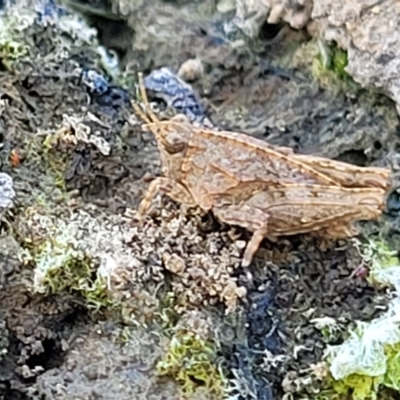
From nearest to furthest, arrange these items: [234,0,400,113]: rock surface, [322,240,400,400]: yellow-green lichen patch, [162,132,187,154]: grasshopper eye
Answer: [322,240,400,400]: yellow-green lichen patch
[162,132,187,154]: grasshopper eye
[234,0,400,113]: rock surface

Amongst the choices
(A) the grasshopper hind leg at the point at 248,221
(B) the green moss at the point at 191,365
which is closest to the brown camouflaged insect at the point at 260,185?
(A) the grasshopper hind leg at the point at 248,221

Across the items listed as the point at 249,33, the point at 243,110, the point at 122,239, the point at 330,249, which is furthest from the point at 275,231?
the point at 249,33

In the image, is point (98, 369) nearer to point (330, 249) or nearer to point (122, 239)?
point (122, 239)

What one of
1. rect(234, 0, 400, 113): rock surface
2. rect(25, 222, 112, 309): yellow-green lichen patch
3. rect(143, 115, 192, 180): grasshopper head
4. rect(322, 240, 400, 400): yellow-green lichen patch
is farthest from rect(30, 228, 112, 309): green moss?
rect(234, 0, 400, 113): rock surface

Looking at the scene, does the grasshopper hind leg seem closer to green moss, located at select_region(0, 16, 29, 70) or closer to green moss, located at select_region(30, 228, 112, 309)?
green moss, located at select_region(30, 228, 112, 309)

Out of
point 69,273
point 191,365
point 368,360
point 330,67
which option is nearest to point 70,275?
point 69,273

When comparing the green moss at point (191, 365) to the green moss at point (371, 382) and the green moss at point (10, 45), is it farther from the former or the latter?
the green moss at point (10, 45)
